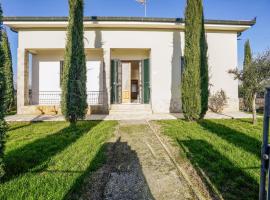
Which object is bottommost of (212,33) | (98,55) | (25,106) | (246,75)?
(25,106)

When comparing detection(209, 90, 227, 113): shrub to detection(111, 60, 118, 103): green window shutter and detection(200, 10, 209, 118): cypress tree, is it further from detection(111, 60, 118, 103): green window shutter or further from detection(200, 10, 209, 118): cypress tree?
detection(111, 60, 118, 103): green window shutter

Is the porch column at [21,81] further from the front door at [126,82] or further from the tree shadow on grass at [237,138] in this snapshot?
the tree shadow on grass at [237,138]

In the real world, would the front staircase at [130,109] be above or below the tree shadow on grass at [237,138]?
above

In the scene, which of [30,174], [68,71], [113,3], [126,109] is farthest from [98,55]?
[30,174]

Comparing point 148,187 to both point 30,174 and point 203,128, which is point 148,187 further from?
point 203,128

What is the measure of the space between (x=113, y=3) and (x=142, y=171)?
15206 millimetres

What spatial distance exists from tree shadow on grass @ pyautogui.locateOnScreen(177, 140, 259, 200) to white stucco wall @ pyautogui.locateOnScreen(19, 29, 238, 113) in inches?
260

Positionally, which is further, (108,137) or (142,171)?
(108,137)

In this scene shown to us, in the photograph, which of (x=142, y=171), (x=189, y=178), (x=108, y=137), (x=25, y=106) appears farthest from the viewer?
(x=25, y=106)

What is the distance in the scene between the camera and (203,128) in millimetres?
7473

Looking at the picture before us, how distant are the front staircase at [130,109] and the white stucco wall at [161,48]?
394 millimetres

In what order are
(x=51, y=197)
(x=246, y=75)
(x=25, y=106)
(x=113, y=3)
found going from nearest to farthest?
(x=51, y=197) < (x=246, y=75) < (x=25, y=106) < (x=113, y=3)

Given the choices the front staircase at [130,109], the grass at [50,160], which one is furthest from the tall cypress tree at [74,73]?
the front staircase at [130,109]

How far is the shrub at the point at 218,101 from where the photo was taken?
1162 cm
